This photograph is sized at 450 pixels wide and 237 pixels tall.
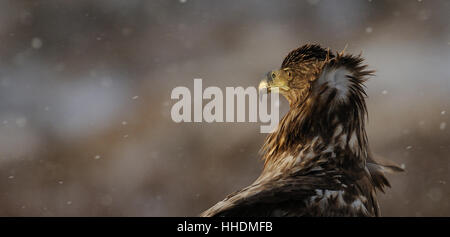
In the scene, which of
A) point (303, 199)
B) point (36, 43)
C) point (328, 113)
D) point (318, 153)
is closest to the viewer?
point (303, 199)

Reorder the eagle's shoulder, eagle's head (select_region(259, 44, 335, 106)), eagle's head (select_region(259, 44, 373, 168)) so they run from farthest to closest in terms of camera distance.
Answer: eagle's head (select_region(259, 44, 335, 106)) → eagle's head (select_region(259, 44, 373, 168)) → the eagle's shoulder

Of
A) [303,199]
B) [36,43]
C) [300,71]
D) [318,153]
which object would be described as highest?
[36,43]

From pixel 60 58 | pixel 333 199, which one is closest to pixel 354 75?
pixel 333 199

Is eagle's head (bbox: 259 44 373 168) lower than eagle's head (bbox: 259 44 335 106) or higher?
lower

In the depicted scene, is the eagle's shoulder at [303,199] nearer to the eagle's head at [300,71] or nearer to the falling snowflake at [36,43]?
the eagle's head at [300,71]

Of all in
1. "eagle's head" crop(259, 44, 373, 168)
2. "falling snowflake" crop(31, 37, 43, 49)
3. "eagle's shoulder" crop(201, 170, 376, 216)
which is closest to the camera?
"eagle's shoulder" crop(201, 170, 376, 216)

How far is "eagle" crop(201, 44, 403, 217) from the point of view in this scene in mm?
3102

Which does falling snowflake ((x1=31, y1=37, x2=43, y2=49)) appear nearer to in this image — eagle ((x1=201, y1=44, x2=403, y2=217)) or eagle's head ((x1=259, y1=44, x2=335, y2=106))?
eagle's head ((x1=259, y1=44, x2=335, y2=106))

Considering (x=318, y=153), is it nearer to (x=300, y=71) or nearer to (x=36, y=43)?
(x=300, y=71)

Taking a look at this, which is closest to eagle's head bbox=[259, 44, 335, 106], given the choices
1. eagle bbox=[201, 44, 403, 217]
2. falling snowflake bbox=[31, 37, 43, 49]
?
eagle bbox=[201, 44, 403, 217]

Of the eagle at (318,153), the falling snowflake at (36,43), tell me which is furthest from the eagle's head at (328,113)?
the falling snowflake at (36,43)

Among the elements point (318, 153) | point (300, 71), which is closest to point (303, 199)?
point (318, 153)

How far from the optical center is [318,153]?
145 inches

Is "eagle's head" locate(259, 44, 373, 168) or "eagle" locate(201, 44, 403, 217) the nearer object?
"eagle" locate(201, 44, 403, 217)
